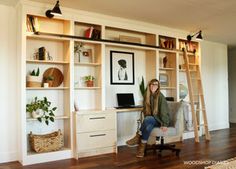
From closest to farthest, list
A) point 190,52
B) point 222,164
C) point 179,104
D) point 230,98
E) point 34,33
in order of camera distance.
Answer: point 222,164 < point 34,33 < point 179,104 < point 190,52 < point 230,98

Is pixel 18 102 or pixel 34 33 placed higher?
pixel 34 33

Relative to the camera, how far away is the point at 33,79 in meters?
3.96

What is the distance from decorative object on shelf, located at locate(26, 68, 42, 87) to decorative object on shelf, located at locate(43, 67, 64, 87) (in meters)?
0.14

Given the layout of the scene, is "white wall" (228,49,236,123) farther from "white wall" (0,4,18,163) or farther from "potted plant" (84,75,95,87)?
"white wall" (0,4,18,163)

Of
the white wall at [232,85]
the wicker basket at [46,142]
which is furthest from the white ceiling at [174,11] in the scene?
the white wall at [232,85]

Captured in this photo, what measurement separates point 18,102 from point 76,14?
1.67m

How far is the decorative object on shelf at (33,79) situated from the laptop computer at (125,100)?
154cm

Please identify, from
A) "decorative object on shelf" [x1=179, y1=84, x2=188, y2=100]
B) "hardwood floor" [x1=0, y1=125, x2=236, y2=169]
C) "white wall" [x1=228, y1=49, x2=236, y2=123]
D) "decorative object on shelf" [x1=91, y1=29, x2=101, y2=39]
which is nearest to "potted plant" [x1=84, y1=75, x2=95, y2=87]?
"decorative object on shelf" [x1=91, y1=29, x2=101, y2=39]

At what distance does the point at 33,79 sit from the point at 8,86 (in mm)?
394

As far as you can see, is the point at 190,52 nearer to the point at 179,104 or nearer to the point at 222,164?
the point at 179,104

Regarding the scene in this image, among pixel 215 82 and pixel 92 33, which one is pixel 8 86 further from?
pixel 215 82

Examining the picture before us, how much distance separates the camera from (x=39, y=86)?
4.05 meters

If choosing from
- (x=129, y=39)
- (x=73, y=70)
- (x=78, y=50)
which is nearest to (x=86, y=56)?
(x=78, y=50)

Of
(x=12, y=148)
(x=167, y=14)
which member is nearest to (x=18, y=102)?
(x=12, y=148)
